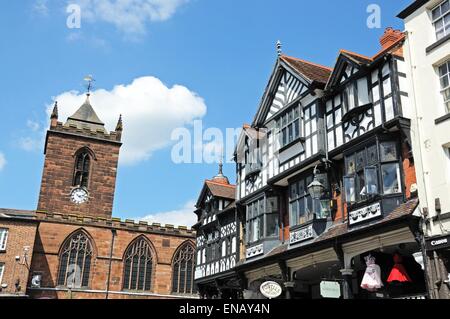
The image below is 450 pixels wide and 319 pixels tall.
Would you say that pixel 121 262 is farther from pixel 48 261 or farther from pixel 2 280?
pixel 2 280

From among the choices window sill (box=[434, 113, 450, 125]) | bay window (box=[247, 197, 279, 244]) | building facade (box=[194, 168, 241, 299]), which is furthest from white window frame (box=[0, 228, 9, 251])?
window sill (box=[434, 113, 450, 125])

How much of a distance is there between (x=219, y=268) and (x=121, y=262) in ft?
58.4

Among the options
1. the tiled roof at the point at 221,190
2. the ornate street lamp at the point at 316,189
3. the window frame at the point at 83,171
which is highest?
the window frame at the point at 83,171

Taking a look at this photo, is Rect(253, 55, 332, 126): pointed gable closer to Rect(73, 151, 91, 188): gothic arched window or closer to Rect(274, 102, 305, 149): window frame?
Rect(274, 102, 305, 149): window frame

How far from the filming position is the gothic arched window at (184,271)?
4288 cm

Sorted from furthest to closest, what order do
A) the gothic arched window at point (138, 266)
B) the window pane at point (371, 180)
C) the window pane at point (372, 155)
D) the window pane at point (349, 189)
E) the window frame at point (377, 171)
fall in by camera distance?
the gothic arched window at point (138, 266) → the window pane at point (349, 189) → the window pane at point (372, 155) → the window pane at point (371, 180) → the window frame at point (377, 171)

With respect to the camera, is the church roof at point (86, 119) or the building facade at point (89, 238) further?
the church roof at point (86, 119)

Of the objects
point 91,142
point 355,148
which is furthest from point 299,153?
point 91,142

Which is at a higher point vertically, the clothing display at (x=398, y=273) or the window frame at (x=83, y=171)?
the window frame at (x=83, y=171)

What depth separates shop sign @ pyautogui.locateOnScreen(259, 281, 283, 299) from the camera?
57.5 feet

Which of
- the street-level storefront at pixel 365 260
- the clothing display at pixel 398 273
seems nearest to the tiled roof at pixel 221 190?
the street-level storefront at pixel 365 260

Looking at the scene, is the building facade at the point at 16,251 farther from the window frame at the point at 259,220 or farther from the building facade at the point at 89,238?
the window frame at the point at 259,220

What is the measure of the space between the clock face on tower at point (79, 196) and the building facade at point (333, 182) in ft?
84.6

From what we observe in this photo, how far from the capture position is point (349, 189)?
15523 millimetres
